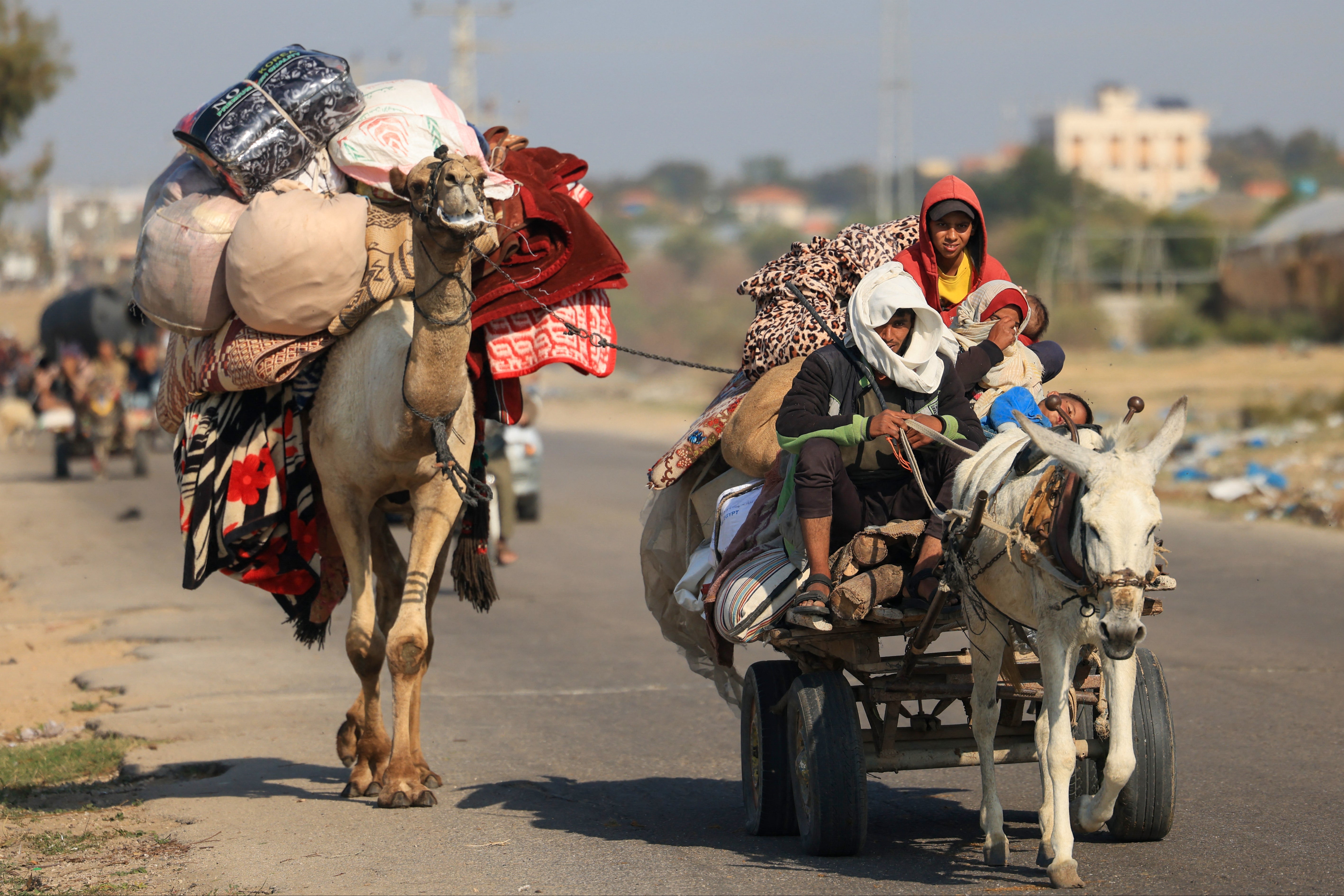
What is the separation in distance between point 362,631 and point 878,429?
9.76 feet

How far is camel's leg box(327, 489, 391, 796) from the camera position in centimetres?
746

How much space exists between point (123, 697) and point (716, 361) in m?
58.6

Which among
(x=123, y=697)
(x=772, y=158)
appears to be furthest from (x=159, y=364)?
(x=772, y=158)

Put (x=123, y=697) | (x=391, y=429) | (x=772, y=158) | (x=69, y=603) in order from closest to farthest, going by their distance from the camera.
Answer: (x=391, y=429) → (x=123, y=697) → (x=69, y=603) → (x=772, y=158)

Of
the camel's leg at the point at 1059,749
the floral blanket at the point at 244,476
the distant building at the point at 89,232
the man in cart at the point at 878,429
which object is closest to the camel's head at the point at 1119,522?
the camel's leg at the point at 1059,749

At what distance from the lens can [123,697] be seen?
9.96 m

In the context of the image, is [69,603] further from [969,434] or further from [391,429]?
[969,434]

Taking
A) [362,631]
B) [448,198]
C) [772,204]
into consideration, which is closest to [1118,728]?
[448,198]

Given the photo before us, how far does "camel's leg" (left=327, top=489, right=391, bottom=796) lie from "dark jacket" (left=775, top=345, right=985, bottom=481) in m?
2.48

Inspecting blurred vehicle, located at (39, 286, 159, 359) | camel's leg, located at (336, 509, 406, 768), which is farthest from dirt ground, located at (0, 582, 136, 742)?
blurred vehicle, located at (39, 286, 159, 359)

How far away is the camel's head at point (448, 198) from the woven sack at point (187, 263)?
131 cm

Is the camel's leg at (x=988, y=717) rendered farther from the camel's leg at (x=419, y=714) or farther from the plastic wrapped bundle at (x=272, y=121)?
the plastic wrapped bundle at (x=272, y=121)

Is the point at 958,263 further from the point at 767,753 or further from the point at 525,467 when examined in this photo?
the point at 525,467

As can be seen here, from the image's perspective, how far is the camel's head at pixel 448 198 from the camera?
6305mm
